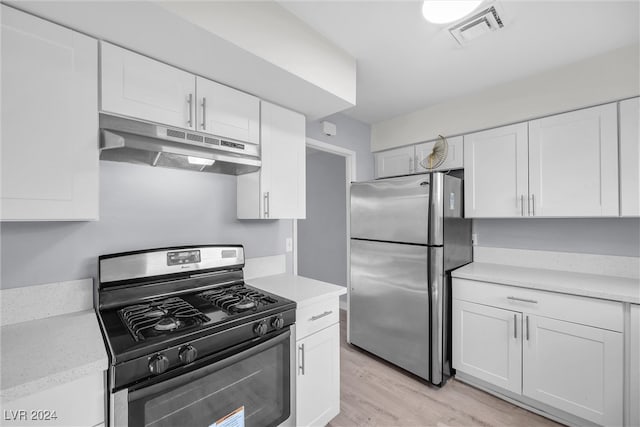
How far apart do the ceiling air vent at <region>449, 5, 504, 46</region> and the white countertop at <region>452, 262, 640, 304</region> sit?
5.54 ft

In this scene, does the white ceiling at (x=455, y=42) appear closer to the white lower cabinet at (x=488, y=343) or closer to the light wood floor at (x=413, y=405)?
the white lower cabinet at (x=488, y=343)

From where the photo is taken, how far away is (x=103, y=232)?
1.41 meters

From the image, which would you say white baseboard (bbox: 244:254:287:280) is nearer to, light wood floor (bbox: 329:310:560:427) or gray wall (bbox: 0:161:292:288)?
gray wall (bbox: 0:161:292:288)

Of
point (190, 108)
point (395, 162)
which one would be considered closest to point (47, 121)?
point (190, 108)

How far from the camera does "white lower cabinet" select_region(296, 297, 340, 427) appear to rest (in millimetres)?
1537

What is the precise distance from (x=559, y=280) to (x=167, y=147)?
2.67 metres

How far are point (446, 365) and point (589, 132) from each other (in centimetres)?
208

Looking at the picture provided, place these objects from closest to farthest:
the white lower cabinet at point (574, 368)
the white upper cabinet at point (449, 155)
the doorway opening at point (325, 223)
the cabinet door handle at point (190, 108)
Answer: the cabinet door handle at point (190, 108) → the white lower cabinet at point (574, 368) → the white upper cabinet at point (449, 155) → the doorway opening at point (325, 223)

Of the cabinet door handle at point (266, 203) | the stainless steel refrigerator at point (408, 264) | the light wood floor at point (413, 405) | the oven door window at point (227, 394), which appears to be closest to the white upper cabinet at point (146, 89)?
the cabinet door handle at point (266, 203)

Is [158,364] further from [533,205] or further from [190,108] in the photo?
[533,205]

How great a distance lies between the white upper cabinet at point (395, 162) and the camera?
2.96 meters

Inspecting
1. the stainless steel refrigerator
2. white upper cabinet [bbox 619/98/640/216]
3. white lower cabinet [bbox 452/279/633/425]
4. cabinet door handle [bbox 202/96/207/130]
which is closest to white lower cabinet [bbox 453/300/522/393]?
white lower cabinet [bbox 452/279/633/425]

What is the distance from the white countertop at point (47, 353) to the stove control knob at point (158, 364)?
0.13m

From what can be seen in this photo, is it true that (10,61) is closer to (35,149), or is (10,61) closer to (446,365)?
(35,149)
